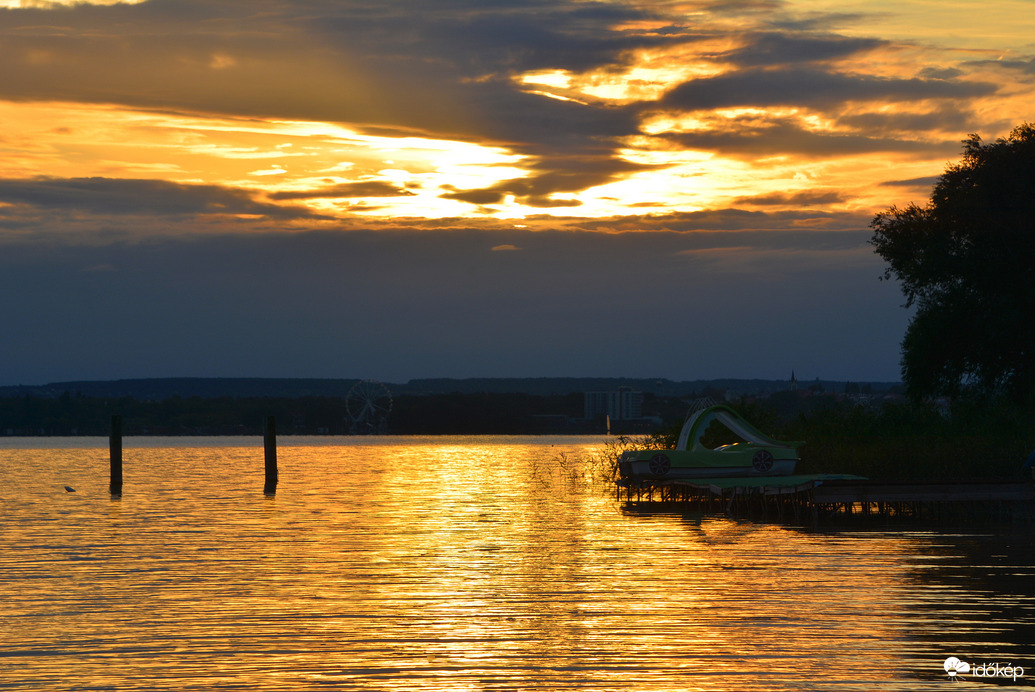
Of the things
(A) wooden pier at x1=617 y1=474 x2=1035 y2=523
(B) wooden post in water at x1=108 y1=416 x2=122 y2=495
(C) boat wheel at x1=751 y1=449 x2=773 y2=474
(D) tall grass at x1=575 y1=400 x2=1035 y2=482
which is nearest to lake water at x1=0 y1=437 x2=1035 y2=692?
(A) wooden pier at x1=617 y1=474 x2=1035 y2=523

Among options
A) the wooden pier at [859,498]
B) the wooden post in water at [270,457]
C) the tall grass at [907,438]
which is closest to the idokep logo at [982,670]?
the wooden pier at [859,498]

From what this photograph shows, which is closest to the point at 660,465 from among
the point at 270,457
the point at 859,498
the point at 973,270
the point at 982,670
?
the point at 859,498

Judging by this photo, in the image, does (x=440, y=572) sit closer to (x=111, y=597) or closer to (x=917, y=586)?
(x=111, y=597)

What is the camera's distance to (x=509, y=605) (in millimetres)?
19281

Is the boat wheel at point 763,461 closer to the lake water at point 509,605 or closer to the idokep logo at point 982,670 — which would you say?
the lake water at point 509,605

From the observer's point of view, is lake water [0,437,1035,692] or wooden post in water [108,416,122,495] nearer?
lake water [0,437,1035,692]

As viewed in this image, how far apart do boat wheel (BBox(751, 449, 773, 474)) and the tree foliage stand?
29.3 ft

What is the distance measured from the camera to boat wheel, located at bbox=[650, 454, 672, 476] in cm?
4241

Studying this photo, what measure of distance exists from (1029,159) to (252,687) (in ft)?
128

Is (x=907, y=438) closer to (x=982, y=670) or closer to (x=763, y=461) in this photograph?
(x=763, y=461)

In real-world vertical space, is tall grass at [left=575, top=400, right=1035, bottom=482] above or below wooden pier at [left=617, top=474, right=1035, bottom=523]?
above

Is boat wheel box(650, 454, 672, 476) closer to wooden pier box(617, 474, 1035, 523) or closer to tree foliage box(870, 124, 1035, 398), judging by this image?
wooden pier box(617, 474, 1035, 523)

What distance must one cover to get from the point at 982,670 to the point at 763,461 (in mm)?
28402

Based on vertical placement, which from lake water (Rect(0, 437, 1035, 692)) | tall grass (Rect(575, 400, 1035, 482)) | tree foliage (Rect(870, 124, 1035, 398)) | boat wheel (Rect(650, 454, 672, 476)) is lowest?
lake water (Rect(0, 437, 1035, 692))
